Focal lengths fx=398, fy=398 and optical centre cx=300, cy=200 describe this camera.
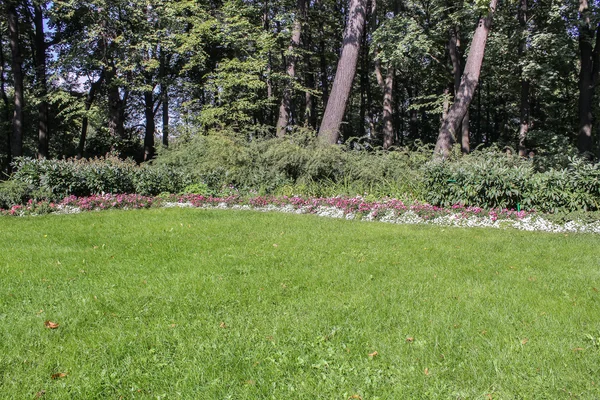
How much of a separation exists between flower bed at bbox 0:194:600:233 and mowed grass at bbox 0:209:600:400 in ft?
4.51

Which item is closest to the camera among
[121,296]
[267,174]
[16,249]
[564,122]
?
[121,296]

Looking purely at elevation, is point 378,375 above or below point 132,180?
below

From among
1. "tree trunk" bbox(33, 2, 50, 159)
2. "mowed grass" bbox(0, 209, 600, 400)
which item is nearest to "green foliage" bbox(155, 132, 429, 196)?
"mowed grass" bbox(0, 209, 600, 400)

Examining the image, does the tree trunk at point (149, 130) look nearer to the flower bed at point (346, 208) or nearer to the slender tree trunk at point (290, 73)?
the slender tree trunk at point (290, 73)

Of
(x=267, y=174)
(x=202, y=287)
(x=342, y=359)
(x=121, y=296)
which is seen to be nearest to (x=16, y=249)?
(x=121, y=296)

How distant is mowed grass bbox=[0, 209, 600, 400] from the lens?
236 cm

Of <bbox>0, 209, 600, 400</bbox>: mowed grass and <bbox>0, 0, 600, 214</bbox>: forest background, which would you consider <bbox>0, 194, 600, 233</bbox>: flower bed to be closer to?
<bbox>0, 0, 600, 214</bbox>: forest background

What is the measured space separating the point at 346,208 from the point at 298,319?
5152 mm

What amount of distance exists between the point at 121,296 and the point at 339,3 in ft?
82.4

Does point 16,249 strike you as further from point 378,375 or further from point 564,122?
point 564,122

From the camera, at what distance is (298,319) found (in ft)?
10.3

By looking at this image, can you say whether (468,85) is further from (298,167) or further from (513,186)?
(298,167)

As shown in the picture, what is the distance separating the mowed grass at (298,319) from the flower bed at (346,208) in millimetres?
1375

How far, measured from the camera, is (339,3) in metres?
24.7
